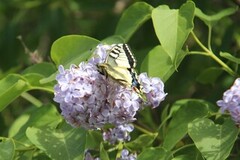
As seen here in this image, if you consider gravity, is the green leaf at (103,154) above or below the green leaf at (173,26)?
below

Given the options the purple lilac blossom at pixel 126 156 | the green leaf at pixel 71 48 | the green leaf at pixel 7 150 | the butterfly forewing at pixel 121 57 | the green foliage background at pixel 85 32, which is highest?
the butterfly forewing at pixel 121 57

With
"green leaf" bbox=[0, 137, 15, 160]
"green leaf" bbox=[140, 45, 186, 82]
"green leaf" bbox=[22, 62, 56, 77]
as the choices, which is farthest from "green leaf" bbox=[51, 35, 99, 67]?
"green leaf" bbox=[0, 137, 15, 160]

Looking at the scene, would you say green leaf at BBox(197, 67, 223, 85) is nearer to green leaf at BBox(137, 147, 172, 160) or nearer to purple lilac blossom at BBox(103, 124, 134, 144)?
purple lilac blossom at BBox(103, 124, 134, 144)

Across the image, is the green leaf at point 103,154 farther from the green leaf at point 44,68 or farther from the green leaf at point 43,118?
the green leaf at point 44,68

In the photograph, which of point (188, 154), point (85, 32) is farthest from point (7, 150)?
point (85, 32)

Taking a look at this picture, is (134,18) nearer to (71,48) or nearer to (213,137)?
(71,48)

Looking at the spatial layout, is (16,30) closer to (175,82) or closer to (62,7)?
(62,7)

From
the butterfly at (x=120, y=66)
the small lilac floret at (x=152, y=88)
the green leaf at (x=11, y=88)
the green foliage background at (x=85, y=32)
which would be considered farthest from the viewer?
the green foliage background at (x=85, y=32)

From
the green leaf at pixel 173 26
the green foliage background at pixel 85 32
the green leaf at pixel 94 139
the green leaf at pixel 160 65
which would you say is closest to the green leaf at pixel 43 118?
the green leaf at pixel 94 139
